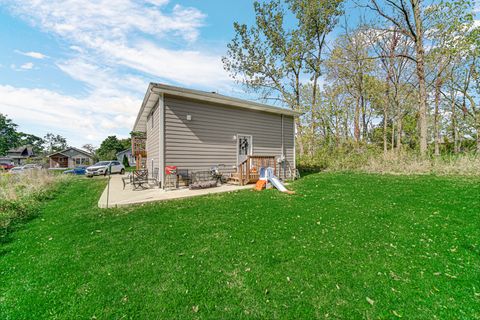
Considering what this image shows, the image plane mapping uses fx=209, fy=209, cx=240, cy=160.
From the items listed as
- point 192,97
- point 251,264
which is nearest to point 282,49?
point 192,97

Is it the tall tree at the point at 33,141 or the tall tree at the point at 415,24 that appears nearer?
the tall tree at the point at 415,24

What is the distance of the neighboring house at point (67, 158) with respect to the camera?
3853 centimetres

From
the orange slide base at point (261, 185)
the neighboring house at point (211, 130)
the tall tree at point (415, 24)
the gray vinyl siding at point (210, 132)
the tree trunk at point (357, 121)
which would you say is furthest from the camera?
the tree trunk at point (357, 121)

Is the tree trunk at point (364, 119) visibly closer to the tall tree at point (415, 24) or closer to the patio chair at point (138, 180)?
the tall tree at point (415, 24)

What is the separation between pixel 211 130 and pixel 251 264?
6536mm

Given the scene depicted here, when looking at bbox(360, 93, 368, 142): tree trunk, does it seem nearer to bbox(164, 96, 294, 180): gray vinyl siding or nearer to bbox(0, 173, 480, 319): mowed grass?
bbox(164, 96, 294, 180): gray vinyl siding

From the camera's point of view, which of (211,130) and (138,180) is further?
(138,180)

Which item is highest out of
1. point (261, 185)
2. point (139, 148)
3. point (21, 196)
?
point (139, 148)

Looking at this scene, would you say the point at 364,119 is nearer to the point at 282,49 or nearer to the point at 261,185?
the point at 282,49

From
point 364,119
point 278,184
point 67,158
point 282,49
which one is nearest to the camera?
point 278,184

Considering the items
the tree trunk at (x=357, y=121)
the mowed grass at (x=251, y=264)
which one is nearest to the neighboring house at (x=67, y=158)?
the mowed grass at (x=251, y=264)

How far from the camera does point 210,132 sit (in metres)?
8.52

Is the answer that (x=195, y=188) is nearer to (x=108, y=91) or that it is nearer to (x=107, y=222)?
(x=107, y=222)

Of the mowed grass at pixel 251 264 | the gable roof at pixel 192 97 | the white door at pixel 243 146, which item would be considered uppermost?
the gable roof at pixel 192 97
